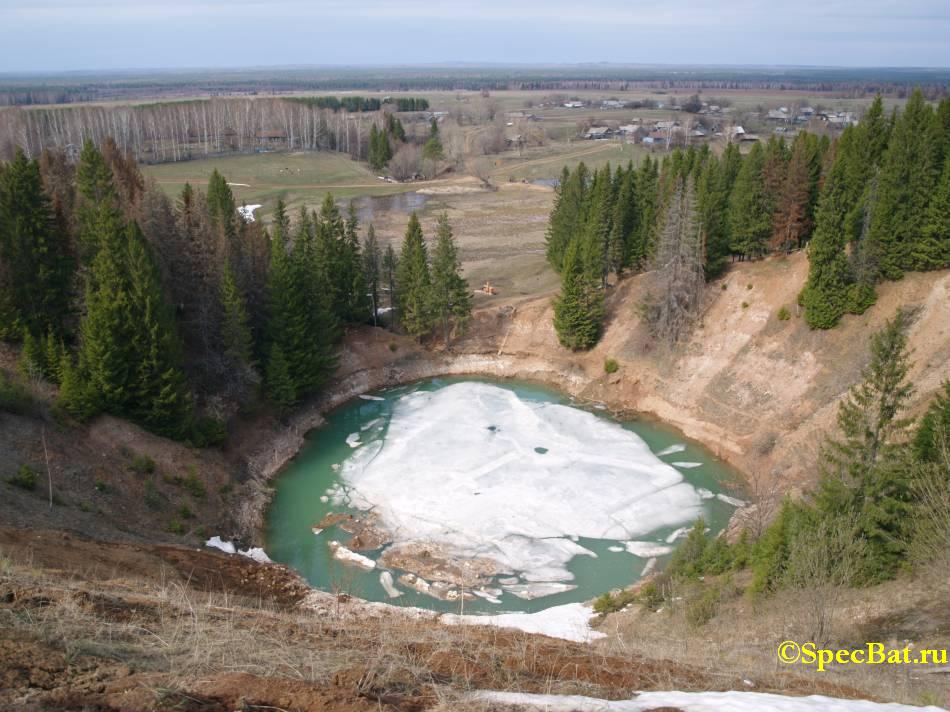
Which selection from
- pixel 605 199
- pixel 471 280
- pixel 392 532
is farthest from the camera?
pixel 471 280

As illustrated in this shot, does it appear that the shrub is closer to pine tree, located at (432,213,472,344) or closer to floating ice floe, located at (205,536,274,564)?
floating ice floe, located at (205,536,274,564)

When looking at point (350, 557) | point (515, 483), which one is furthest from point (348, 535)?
point (515, 483)

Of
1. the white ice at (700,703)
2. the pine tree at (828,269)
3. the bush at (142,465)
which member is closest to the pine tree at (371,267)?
the bush at (142,465)

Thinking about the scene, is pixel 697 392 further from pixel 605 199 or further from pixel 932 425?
pixel 932 425

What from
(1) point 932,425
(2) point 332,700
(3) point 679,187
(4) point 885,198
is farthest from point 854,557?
(3) point 679,187

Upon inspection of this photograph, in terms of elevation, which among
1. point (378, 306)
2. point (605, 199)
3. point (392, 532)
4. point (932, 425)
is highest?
point (605, 199)

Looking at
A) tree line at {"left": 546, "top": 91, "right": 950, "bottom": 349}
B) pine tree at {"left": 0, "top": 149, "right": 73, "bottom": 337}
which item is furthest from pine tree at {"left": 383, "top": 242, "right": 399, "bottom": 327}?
pine tree at {"left": 0, "top": 149, "right": 73, "bottom": 337}
